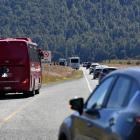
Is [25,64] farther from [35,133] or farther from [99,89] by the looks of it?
[99,89]

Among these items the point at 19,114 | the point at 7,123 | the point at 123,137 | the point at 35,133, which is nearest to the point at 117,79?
the point at 123,137

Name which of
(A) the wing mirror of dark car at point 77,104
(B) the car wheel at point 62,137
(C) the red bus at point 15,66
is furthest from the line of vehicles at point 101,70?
(A) the wing mirror of dark car at point 77,104

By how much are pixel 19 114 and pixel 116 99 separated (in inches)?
594

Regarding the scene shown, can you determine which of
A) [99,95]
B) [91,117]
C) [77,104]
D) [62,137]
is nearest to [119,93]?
[91,117]

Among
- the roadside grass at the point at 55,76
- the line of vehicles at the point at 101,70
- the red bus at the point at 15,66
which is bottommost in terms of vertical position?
the roadside grass at the point at 55,76

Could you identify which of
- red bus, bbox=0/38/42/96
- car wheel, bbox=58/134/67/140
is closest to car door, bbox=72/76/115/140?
car wheel, bbox=58/134/67/140

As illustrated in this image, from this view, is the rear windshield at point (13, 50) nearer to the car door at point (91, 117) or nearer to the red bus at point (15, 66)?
the red bus at point (15, 66)

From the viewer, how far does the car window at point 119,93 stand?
6.85m

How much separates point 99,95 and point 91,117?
0.38m

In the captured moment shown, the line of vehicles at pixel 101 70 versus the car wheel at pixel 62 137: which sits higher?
the car wheel at pixel 62 137

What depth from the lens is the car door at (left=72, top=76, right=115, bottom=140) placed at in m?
7.30

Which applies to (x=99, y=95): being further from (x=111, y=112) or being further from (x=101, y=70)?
(x=101, y=70)

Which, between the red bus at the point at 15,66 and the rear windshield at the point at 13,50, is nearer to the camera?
the red bus at the point at 15,66

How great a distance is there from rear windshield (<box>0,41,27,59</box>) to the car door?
83.2 ft
